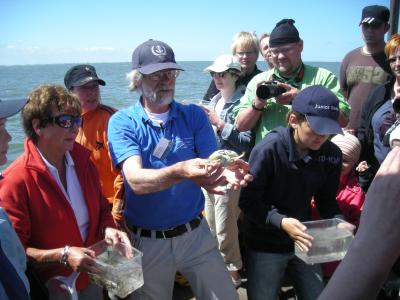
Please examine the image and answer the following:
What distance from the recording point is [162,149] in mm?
2535

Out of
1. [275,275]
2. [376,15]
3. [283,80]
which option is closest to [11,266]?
[275,275]

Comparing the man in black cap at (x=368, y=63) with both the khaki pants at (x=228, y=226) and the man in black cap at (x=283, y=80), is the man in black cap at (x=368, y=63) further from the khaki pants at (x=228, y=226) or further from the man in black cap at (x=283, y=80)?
the khaki pants at (x=228, y=226)

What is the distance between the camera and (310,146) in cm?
265

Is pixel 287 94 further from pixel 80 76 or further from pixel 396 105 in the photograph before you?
pixel 80 76

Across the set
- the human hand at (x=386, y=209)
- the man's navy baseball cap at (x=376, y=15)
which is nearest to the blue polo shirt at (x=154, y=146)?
the human hand at (x=386, y=209)

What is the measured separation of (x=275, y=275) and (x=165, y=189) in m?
1.05

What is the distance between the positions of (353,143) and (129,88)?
1.98 meters

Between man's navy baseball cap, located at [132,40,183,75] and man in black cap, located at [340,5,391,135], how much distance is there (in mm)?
2529

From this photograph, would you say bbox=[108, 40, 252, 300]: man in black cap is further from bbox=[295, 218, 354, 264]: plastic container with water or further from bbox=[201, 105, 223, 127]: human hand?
bbox=[201, 105, 223, 127]: human hand

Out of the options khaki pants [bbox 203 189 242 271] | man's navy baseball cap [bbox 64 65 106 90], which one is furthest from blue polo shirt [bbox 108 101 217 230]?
man's navy baseball cap [bbox 64 65 106 90]

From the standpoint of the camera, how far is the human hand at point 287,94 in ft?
10.4

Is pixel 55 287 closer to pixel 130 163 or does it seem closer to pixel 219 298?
pixel 130 163

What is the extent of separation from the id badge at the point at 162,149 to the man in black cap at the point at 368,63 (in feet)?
8.37

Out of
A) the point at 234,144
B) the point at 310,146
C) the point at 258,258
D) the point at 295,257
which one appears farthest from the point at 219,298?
the point at 234,144
